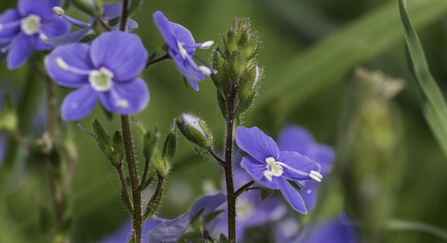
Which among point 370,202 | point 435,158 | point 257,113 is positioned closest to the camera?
point 370,202

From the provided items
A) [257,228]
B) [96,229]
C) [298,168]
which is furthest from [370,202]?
[96,229]

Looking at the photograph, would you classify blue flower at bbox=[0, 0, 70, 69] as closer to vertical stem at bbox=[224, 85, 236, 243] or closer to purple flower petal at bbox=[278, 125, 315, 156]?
vertical stem at bbox=[224, 85, 236, 243]

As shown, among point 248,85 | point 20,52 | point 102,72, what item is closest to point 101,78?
point 102,72

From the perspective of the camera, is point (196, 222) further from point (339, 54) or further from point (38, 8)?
point (339, 54)

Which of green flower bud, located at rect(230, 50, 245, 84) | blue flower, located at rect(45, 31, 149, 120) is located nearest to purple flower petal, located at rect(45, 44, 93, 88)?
blue flower, located at rect(45, 31, 149, 120)

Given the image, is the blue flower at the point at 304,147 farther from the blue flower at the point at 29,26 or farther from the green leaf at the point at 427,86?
the blue flower at the point at 29,26

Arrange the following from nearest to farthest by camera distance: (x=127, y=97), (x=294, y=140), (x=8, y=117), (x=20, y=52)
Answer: (x=127, y=97) < (x=20, y=52) < (x=8, y=117) < (x=294, y=140)

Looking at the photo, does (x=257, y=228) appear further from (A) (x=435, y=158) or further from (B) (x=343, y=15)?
(B) (x=343, y=15)
